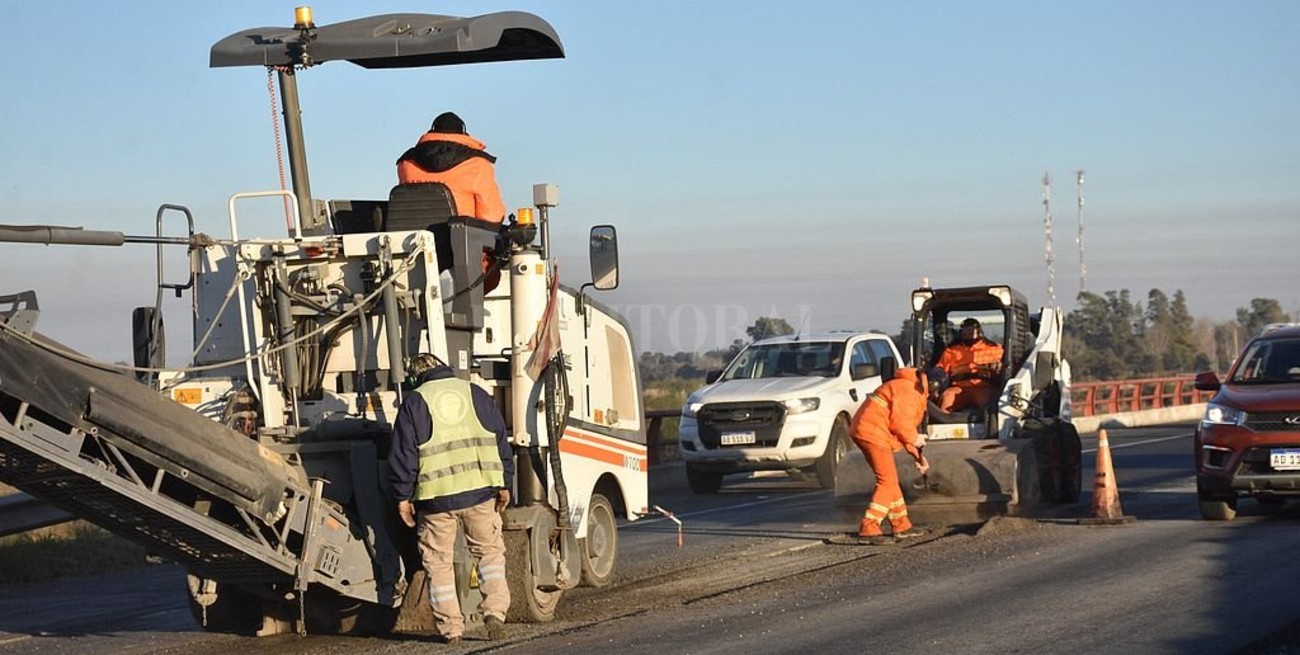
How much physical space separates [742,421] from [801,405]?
0.77 metres

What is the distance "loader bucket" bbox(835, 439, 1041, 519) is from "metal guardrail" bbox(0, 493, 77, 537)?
708 cm

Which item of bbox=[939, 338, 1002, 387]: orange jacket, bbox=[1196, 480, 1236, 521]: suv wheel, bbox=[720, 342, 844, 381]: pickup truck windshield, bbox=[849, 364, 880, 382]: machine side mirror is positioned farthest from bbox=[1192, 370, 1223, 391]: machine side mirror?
bbox=[720, 342, 844, 381]: pickup truck windshield

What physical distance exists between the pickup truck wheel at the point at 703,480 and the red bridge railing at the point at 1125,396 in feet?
60.9

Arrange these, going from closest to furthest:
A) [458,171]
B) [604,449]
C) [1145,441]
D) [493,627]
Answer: [493,627]
[458,171]
[604,449]
[1145,441]

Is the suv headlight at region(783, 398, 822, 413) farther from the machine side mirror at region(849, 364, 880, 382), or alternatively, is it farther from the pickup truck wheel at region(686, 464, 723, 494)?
the pickup truck wheel at region(686, 464, 723, 494)

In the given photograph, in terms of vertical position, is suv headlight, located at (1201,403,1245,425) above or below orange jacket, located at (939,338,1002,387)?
below

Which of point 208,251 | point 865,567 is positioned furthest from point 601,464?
point 208,251

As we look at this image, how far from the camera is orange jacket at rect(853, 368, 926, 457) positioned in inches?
608

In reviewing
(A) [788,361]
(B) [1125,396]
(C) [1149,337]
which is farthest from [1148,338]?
(A) [788,361]

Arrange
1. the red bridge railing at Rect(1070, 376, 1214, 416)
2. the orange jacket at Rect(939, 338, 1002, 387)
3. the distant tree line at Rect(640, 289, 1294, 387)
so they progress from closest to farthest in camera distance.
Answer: the orange jacket at Rect(939, 338, 1002, 387)
the red bridge railing at Rect(1070, 376, 1214, 416)
the distant tree line at Rect(640, 289, 1294, 387)

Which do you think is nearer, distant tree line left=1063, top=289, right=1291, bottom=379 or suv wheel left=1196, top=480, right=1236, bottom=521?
suv wheel left=1196, top=480, right=1236, bottom=521

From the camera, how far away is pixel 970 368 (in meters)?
18.9

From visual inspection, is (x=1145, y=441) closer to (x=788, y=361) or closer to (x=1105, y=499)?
(x=788, y=361)

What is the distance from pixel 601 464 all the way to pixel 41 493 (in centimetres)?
429
